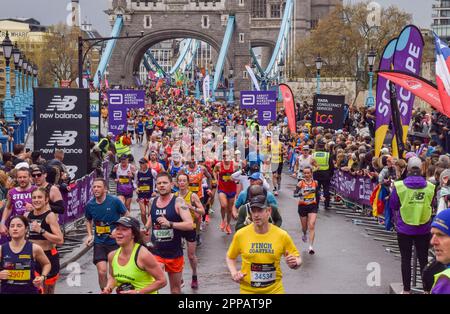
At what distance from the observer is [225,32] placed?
359ft

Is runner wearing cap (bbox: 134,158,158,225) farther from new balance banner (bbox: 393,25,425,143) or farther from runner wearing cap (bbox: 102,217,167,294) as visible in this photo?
runner wearing cap (bbox: 102,217,167,294)

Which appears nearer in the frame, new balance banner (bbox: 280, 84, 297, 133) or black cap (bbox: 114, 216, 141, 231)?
black cap (bbox: 114, 216, 141, 231)

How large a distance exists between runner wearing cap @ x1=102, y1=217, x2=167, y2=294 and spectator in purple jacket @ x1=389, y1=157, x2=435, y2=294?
4.46 metres

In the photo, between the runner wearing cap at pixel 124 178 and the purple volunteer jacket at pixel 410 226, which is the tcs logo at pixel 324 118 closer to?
the runner wearing cap at pixel 124 178

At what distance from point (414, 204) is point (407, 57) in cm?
719

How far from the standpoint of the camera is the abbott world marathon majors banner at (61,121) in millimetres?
17844

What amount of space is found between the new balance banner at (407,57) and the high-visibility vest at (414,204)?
6.60 m

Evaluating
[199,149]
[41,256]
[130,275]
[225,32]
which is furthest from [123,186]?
[225,32]

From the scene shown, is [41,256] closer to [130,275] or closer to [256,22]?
[130,275]

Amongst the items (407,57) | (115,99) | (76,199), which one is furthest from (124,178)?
(115,99)

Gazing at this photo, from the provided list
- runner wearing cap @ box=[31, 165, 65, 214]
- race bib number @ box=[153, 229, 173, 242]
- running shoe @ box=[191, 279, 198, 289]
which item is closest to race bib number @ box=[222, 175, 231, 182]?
running shoe @ box=[191, 279, 198, 289]

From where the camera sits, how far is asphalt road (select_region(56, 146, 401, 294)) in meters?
12.0

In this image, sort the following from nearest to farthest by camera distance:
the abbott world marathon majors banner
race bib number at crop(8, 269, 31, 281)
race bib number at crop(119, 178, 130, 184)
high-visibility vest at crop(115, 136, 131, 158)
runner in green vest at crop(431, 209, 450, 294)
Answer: runner in green vest at crop(431, 209, 450, 294) < race bib number at crop(8, 269, 31, 281) < race bib number at crop(119, 178, 130, 184) < the abbott world marathon majors banner < high-visibility vest at crop(115, 136, 131, 158)

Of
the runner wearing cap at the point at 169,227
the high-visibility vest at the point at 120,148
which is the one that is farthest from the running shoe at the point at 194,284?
the high-visibility vest at the point at 120,148
